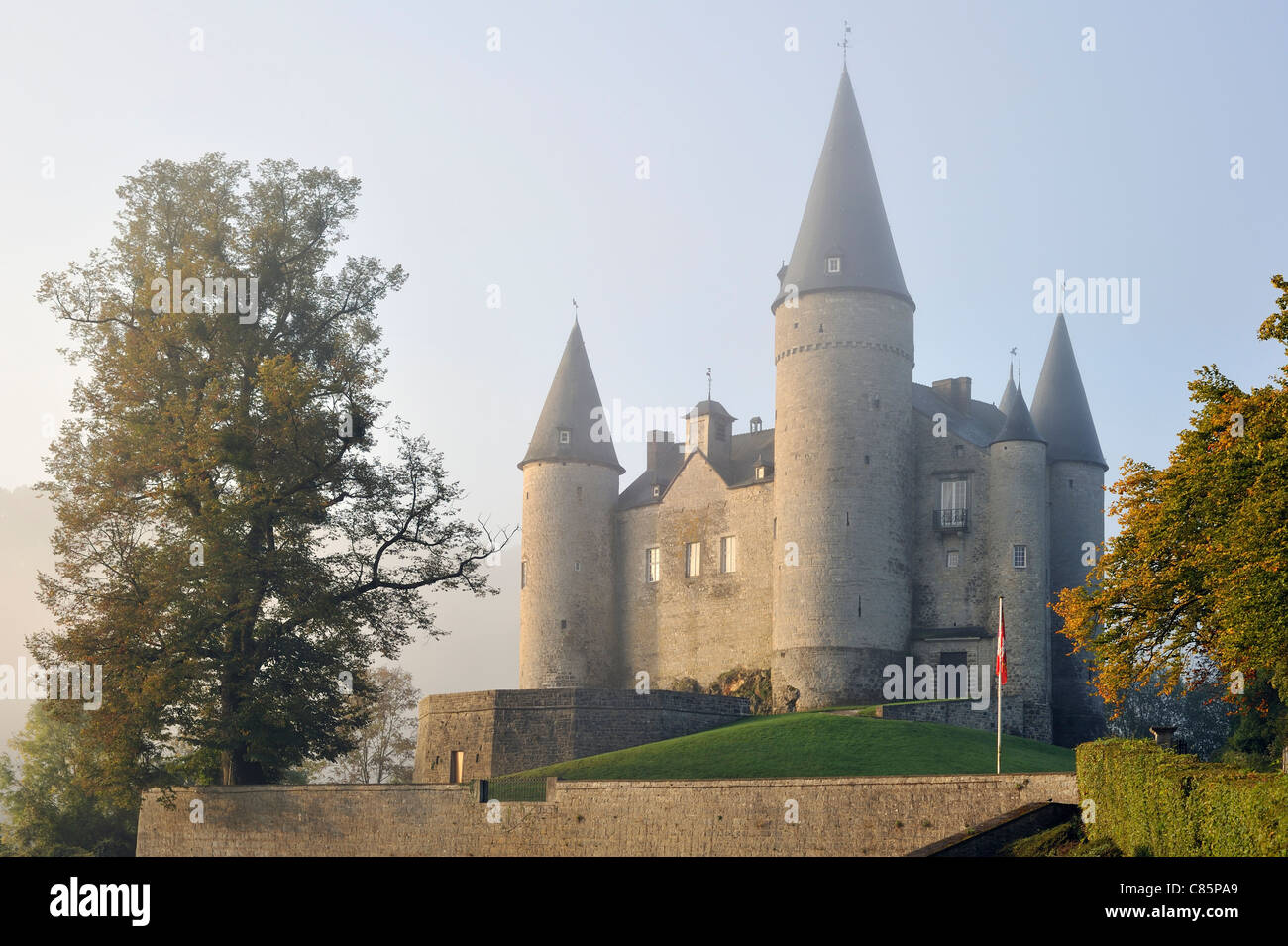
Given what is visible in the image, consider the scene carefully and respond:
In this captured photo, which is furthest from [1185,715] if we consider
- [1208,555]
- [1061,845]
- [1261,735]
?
[1061,845]

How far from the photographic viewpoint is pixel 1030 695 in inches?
1897

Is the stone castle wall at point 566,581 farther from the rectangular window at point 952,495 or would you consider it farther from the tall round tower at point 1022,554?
the tall round tower at point 1022,554

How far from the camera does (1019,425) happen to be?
49.7 m

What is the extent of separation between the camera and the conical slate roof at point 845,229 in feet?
168

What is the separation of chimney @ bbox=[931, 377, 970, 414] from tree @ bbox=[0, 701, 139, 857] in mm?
32842

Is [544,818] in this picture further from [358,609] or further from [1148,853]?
[1148,853]

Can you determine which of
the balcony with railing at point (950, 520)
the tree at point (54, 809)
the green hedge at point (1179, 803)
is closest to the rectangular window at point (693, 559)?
the balcony with railing at point (950, 520)

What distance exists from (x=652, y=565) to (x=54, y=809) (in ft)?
78.2

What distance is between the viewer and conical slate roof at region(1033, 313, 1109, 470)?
52.9 m

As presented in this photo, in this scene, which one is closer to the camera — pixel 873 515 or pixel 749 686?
pixel 873 515

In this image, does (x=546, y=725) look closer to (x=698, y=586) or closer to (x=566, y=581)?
(x=566, y=581)

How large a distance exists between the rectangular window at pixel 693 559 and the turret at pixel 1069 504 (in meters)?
13.7
